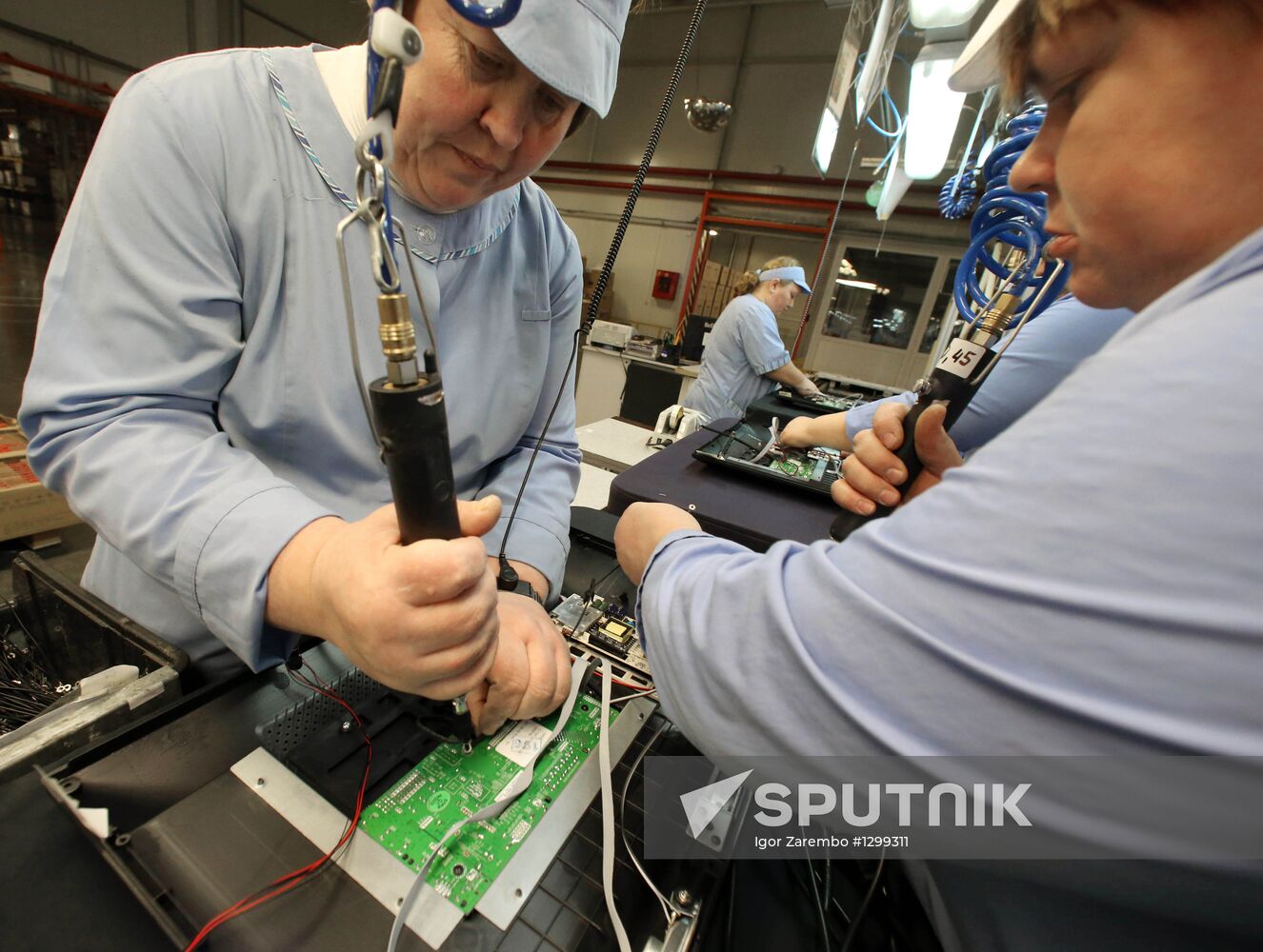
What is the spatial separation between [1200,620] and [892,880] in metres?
0.43

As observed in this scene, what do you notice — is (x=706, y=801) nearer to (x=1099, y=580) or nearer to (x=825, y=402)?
(x=1099, y=580)

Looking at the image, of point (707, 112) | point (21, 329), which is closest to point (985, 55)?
point (707, 112)

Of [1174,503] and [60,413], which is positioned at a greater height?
[1174,503]

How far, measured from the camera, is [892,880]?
0.52 m

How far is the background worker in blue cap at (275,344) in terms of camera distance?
425 millimetres

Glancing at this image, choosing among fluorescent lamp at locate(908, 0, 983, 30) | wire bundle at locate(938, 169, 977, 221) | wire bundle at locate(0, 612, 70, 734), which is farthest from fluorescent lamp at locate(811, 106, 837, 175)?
wire bundle at locate(0, 612, 70, 734)

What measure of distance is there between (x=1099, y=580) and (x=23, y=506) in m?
2.88

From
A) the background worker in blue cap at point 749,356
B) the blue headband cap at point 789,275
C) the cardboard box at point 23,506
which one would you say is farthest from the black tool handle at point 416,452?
the blue headband cap at point 789,275

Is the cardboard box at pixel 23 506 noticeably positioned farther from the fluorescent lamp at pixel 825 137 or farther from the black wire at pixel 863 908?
the fluorescent lamp at pixel 825 137

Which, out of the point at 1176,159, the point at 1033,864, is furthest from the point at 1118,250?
the point at 1033,864

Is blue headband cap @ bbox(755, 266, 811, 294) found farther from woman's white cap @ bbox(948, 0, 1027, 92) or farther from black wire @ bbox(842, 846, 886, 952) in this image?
black wire @ bbox(842, 846, 886, 952)

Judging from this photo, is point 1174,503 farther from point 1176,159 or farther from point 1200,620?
point 1176,159

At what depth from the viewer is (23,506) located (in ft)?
6.23

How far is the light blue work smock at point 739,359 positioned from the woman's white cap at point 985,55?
8.13 feet
